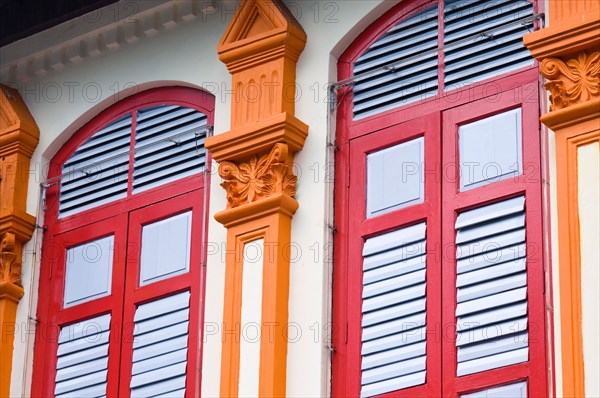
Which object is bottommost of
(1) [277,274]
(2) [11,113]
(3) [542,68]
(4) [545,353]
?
(4) [545,353]

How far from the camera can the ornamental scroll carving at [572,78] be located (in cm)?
1054

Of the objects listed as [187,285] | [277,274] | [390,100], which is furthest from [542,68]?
[187,285]

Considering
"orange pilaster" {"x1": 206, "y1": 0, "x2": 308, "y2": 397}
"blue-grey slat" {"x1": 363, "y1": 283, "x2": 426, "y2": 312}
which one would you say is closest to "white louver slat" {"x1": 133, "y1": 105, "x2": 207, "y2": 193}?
"orange pilaster" {"x1": 206, "y1": 0, "x2": 308, "y2": 397}

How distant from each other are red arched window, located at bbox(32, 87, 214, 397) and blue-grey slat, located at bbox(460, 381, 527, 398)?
2.10m

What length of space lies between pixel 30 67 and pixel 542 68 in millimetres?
4606

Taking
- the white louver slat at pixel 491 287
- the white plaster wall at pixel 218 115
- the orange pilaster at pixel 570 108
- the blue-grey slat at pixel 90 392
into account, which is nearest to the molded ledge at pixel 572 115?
the orange pilaster at pixel 570 108

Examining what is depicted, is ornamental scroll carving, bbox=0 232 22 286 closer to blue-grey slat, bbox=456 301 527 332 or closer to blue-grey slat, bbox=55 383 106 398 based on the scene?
blue-grey slat, bbox=55 383 106 398

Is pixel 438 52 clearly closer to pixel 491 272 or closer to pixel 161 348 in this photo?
pixel 491 272

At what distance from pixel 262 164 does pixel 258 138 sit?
0.57 ft

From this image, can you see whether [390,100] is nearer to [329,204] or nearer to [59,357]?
[329,204]

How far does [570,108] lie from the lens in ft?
34.4

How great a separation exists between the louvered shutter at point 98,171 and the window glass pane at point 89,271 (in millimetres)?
321

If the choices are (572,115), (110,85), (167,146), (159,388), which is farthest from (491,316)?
(110,85)

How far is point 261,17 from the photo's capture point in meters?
12.4
